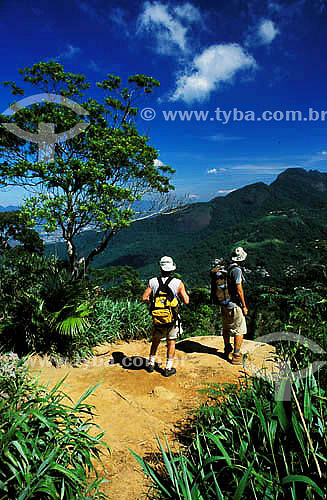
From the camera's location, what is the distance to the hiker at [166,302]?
4.05 meters

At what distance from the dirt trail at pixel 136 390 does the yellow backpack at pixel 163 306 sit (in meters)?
0.84

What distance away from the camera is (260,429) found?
202 cm

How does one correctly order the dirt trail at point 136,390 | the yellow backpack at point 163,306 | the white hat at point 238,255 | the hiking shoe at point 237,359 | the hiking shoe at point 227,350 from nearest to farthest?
1. the dirt trail at point 136,390
2. the yellow backpack at point 163,306
3. the hiking shoe at point 237,359
4. the white hat at point 238,255
5. the hiking shoe at point 227,350

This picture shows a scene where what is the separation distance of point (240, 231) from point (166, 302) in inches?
3827

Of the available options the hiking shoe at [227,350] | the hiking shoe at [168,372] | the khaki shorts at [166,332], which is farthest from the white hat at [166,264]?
the hiking shoe at [227,350]

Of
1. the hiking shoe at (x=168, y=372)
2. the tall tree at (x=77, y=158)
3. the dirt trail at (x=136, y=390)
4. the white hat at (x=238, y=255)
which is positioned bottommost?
the dirt trail at (x=136, y=390)

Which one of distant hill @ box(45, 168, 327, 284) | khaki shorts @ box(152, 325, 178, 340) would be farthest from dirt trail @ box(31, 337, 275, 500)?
distant hill @ box(45, 168, 327, 284)

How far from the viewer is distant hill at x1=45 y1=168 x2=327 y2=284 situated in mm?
73062

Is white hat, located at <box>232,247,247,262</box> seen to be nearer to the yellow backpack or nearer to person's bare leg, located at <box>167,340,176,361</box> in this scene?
the yellow backpack

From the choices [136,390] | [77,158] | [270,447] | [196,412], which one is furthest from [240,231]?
[270,447]

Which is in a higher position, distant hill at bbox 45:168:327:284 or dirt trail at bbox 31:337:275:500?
distant hill at bbox 45:168:327:284

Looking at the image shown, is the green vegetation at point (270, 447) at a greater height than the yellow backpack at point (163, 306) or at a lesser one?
lesser

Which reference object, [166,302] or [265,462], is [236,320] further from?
[265,462]

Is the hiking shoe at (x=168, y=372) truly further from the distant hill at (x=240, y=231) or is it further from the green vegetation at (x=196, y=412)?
the distant hill at (x=240, y=231)
